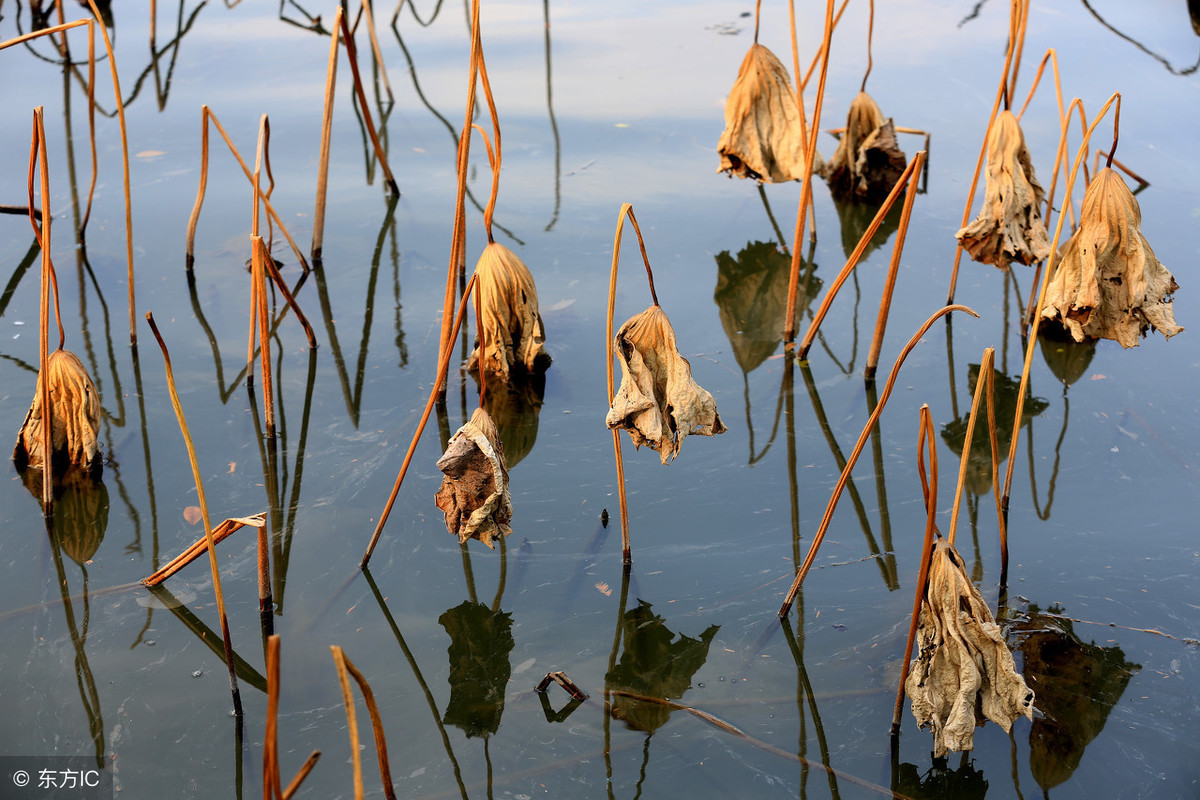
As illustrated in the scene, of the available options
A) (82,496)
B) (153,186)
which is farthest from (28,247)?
(82,496)

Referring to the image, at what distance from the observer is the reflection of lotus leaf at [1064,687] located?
1.71 meters

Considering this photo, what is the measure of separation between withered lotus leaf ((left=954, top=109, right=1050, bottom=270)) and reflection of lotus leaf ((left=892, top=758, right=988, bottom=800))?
4.74 feet

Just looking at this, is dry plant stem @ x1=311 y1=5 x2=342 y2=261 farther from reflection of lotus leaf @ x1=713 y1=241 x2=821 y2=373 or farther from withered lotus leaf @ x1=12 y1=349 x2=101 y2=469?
reflection of lotus leaf @ x1=713 y1=241 x2=821 y2=373

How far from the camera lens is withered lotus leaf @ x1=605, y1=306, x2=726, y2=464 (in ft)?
5.95

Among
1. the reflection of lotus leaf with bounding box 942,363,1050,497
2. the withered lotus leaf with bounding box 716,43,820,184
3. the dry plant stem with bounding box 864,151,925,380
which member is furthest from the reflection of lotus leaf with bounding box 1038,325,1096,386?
the withered lotus leaf with bounding box 716,43,820,184

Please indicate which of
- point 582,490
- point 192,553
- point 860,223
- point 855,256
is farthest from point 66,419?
point 860,223

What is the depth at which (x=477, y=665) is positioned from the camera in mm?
1942

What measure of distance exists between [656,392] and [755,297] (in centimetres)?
149

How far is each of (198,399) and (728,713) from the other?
1.76 m

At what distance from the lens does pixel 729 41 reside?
17.1 feet

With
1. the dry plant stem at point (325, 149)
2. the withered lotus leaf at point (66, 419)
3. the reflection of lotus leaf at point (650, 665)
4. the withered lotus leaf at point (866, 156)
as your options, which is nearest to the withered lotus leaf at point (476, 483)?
the reflection of lotus leaf at point (650, 665)

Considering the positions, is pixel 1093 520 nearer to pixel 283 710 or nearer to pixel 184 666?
pixel 283 710

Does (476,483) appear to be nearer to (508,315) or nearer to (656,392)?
(656,392)

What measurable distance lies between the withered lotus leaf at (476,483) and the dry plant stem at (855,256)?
40.0 inches
